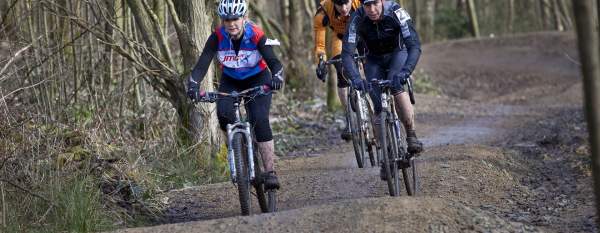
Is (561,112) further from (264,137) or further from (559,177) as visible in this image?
(264,137)

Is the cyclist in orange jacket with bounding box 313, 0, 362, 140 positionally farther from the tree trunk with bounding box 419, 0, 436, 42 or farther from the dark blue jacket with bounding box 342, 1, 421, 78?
the tree trunk with bounding box 419, 0, 436, 42

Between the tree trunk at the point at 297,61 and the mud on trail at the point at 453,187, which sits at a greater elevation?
the tree trunk at the point at 297,61

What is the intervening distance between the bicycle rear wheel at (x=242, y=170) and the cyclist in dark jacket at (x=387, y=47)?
48.6 inches

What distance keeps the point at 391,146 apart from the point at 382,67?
2.88 ft

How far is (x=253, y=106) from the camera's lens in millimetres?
8242

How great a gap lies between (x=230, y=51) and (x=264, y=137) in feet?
2.61

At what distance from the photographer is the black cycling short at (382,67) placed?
882 centimetres

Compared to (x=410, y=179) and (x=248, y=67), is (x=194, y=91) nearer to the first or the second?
(x=248, y=67)

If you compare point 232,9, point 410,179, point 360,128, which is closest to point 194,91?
point 232,9

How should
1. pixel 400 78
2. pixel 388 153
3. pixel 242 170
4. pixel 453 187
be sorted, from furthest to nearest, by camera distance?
pixel 453 187, pixel 388 153, pixel 400 78, pixel 242 170

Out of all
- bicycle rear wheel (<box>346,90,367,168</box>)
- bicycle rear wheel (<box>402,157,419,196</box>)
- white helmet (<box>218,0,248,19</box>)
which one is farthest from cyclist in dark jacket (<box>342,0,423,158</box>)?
bicycle rear wheel (<box>346,90,367,168</box>)

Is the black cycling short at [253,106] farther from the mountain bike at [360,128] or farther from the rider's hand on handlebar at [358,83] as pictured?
the mountain bike at [360,128]

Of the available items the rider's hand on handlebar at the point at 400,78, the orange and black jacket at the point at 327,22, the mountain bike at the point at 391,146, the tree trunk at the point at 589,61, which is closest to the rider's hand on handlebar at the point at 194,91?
the mountain bike at the point at 391,146

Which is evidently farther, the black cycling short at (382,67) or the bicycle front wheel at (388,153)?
the black cycling short at (382,67)
